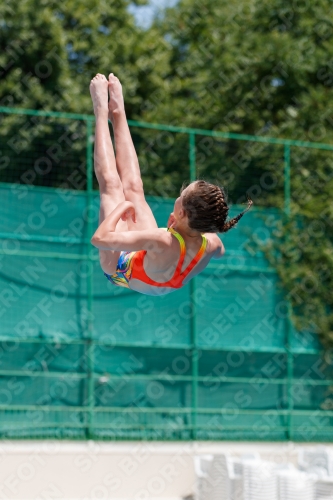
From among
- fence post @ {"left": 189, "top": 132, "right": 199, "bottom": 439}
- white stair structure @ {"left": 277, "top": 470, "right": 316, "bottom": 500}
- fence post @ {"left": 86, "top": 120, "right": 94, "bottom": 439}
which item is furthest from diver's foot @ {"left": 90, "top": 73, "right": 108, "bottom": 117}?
fence post @ {"left": 189, "top": 132, "right": 199, "bottom": 439}

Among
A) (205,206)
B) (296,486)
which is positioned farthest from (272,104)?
(205,206)

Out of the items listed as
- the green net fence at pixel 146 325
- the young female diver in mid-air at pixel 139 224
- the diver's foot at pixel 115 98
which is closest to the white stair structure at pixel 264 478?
the green net fence at pixel 146 325

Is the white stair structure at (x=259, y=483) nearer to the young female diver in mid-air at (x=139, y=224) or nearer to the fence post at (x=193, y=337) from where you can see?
the fence post at (x=193, y=337)

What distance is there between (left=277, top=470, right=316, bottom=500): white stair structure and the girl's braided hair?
3.20 meters

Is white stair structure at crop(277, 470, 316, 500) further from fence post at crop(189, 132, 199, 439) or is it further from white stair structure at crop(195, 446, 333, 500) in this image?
fence post at crop(189, 132, 199, 439)

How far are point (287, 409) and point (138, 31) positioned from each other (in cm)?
741

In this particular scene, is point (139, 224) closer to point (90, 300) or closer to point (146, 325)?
point (90, 300)

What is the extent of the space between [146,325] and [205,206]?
4.81m

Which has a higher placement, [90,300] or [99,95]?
[99,95]

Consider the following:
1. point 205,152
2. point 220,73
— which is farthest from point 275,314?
point 220,73

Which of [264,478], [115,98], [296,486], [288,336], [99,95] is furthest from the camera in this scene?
[288,336]

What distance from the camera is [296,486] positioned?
6816 mm

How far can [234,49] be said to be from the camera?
43.1 ft

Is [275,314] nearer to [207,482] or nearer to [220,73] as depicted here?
[207,482]
